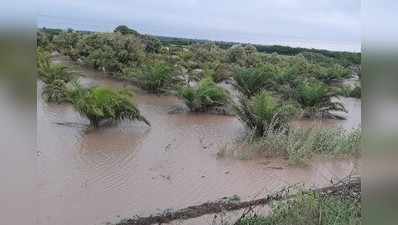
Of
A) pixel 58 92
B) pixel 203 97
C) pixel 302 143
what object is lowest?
pixel 302 143

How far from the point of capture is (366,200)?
0.99m

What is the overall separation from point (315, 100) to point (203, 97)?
5.14ft

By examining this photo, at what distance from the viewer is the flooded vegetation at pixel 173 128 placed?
373cm

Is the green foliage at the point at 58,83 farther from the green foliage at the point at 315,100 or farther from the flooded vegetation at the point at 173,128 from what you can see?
the green foliage at the point at 315,100

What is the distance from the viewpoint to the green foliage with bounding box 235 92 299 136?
5.63 m

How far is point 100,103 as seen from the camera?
5.39 meters

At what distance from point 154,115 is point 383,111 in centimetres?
546

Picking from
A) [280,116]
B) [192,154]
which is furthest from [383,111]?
[280,116]

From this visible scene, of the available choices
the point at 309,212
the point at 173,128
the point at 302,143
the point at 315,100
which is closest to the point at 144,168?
the point at 173,128

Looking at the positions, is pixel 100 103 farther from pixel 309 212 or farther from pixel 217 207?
pixel 309 212

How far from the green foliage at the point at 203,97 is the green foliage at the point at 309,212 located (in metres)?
3.73

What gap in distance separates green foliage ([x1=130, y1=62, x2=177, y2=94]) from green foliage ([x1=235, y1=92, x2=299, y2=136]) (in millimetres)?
1693

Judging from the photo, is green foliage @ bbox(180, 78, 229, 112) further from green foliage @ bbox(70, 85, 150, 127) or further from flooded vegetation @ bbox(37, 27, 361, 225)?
green foliage @ bbox(70, 85, 150, 127)

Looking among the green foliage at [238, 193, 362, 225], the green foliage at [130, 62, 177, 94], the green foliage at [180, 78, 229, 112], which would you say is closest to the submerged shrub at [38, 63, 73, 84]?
the green foliage at [130, 62, 177, 94]
